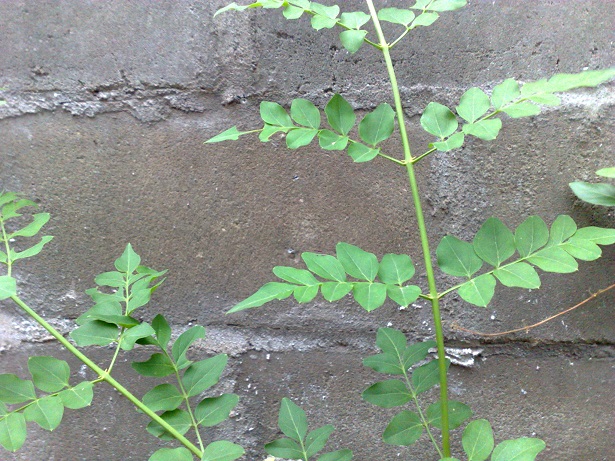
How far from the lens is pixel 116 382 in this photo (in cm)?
57

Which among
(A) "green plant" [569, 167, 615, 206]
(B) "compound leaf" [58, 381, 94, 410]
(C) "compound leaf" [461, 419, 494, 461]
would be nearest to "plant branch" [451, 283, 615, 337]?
(A) "green plant" [569, 167, 615, 206]

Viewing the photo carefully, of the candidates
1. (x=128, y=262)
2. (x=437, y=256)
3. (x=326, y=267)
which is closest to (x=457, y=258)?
(x=437, y=256)

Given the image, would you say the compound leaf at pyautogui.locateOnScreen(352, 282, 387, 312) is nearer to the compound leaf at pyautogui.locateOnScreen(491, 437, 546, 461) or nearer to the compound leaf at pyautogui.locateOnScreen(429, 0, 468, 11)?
the compound leaf at pyautogui.locateOnScreen(491, 437, 546, 461)

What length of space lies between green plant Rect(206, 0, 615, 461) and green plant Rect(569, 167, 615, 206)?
15 cm

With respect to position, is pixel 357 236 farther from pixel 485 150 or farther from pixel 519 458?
pixel 519 458

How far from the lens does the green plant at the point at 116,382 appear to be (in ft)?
1.68

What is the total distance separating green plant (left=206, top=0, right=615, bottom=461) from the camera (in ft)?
1.60

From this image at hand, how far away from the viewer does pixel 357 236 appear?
0.77 metres

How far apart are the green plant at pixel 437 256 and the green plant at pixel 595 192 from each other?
0.15 m

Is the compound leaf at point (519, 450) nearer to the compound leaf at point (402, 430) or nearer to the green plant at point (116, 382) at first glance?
the compound leaf at point (402, 430)

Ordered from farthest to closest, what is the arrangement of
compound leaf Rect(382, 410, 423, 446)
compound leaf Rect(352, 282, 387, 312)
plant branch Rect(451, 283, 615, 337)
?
plant branch Rect(451, 283, 615, 337), compound leaf Rect(382, 410, 423, 446), compound leaf Rect(352, 282, 387, 312)

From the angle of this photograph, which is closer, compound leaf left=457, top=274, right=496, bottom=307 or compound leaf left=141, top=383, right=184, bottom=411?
compound leaf left=457, top=274, right=496, bottom=307

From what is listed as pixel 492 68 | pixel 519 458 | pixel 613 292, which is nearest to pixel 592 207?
pixel 613 292

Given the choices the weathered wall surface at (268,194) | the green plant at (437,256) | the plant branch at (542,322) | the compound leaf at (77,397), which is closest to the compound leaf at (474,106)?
the green plant at (437,256)
